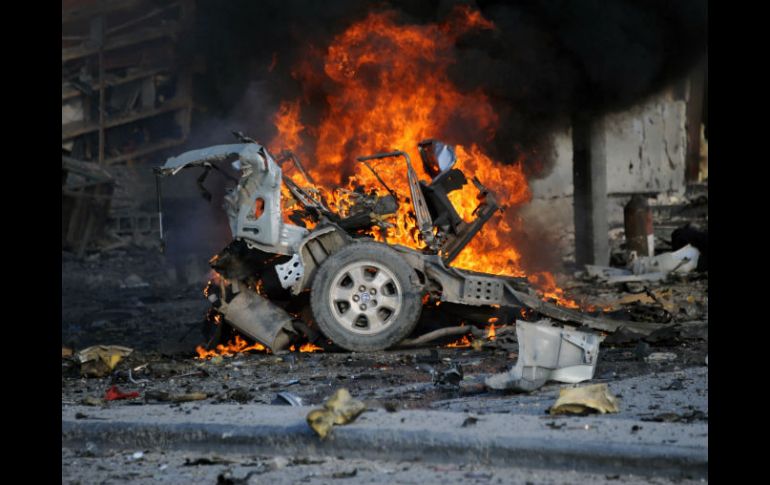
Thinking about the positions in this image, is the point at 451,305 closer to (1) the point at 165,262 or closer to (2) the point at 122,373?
(2) the point at 122,373

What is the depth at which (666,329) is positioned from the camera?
31.3 feet

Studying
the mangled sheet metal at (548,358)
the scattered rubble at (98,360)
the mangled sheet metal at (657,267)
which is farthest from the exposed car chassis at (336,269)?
the mangled sheet metal at (657,267)

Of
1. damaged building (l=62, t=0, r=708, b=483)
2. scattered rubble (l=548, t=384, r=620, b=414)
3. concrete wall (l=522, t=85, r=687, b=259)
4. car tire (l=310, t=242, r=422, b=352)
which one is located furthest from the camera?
concrete wall (l=522, t=85, r=687, b=259)

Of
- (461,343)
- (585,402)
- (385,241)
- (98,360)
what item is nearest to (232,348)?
(98,360)

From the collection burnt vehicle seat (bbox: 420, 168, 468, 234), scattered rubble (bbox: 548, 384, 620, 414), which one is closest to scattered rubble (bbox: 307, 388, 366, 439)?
scattered rubble (bbox: 548, 384, 620, 414)

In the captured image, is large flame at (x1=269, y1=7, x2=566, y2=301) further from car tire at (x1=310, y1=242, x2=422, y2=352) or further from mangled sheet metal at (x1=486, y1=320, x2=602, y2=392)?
mangled sheet metal at (x1=486, y1=320, x2=602, y2=392)

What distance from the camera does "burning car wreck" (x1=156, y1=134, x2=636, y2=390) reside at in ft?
31.3

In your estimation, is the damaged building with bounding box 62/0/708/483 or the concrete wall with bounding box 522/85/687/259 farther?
the concrete wall with bounding box 522/85/687/259

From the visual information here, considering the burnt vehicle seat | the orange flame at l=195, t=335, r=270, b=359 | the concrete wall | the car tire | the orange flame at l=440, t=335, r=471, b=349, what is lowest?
the orange flame at l=195, t=335, r=270, b=359

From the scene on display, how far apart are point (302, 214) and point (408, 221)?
1102mm

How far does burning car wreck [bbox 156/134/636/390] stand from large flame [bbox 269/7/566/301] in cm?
178

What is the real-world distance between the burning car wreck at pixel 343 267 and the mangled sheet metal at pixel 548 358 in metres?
1.60

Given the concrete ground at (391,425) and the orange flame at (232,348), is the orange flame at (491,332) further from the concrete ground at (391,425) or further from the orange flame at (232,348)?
the orange flame at (232,348)
